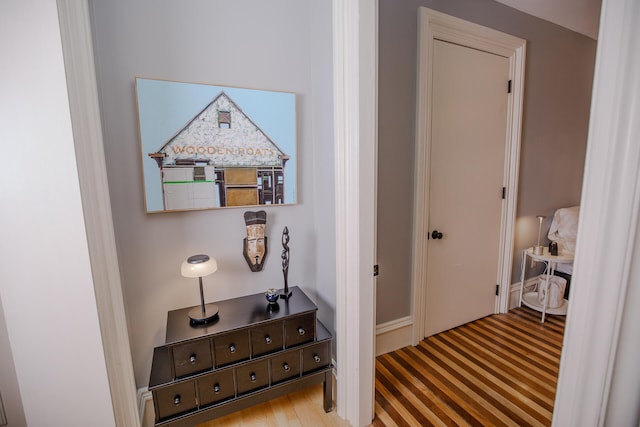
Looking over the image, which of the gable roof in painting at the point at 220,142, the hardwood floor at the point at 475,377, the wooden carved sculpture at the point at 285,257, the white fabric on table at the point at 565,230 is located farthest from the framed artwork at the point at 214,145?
the white fabric on table at the point at 565,230

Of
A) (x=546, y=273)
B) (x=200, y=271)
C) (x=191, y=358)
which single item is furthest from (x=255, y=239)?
(x=546, y=273)

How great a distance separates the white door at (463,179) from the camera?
2.07 meters

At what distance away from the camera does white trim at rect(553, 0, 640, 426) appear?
0.55m

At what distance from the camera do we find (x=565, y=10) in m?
2.27

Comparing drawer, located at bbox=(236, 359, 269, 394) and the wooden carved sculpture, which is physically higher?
the wooden carved sculpture

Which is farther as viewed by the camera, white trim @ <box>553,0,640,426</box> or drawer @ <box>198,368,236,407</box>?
drawer @ <box>198,368,236,407</box>

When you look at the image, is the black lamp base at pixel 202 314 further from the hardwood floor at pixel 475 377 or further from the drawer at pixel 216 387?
the hardwood floor at pixel 475 377

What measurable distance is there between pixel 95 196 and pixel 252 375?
1094 millimetres

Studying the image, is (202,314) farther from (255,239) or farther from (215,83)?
(215,83)

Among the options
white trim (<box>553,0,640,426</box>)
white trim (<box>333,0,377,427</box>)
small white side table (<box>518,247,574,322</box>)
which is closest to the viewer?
white trim (<box>553,0,640,426</box>)

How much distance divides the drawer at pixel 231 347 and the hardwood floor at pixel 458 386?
45 centimetres

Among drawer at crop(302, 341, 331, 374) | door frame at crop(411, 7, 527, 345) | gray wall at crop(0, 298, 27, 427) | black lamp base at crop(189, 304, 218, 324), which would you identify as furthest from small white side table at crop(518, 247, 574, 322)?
gray wall at crop(0, 298, 27, 427)

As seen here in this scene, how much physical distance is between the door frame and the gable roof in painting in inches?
41.1

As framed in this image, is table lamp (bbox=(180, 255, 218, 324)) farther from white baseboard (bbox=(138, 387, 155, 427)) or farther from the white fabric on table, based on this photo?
the white fabric on table
